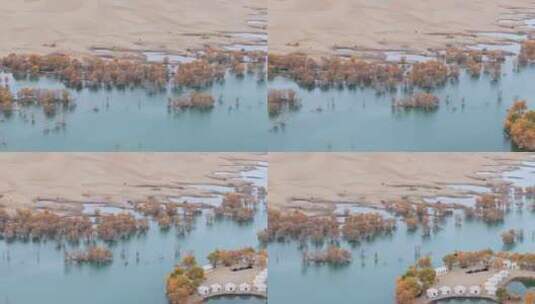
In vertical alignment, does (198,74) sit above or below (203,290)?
above

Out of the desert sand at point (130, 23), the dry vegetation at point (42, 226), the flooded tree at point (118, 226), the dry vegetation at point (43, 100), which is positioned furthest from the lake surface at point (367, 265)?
the dry vegetation at point (43, 100)

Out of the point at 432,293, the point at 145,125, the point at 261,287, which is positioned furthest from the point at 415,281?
the point at 145,125

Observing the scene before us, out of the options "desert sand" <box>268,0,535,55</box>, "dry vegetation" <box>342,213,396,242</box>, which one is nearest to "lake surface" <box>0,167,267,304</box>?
"dry vegetation" <box>342,213,396,242</box>

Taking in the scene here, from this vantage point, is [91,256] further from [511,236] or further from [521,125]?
[521,125]

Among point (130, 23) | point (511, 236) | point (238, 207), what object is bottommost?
point (511, 236)

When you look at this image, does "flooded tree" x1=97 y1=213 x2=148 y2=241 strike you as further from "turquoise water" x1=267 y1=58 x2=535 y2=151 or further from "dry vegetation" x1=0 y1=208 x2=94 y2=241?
"turquoise water" x1=267 y1=58 x2=535 y2=151
